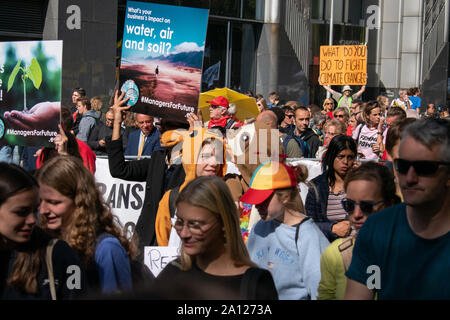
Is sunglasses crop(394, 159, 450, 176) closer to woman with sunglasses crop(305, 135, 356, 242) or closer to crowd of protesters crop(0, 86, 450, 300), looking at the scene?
crowd of protesters crop(0, 86, 450, 300)

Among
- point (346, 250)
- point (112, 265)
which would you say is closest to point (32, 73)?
point (112, 265)

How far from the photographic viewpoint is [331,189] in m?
6.19

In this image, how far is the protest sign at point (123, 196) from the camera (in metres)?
8.01

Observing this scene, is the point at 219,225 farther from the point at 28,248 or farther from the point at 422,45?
the point at 422,45

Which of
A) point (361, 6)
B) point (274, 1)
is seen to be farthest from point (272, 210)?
point (361, 6)

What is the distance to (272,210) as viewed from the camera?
186 inches

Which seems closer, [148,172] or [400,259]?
[400,259]

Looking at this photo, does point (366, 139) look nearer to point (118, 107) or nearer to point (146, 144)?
point (146, 144)

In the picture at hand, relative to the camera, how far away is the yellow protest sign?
18.3 metres

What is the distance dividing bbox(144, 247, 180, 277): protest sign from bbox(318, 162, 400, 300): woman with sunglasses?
4.73ft

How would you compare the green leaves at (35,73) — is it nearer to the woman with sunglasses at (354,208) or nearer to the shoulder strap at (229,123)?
the shoulder strap at (229,123)

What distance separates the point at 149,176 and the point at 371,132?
523 cm

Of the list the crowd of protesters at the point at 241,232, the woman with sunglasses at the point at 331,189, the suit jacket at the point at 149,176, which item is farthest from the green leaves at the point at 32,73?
the woman with sunglasses at the point at 331,189
